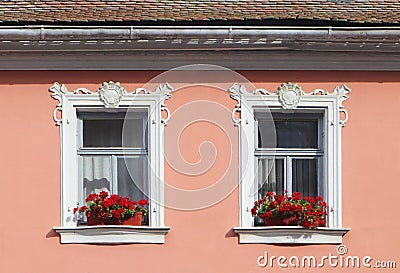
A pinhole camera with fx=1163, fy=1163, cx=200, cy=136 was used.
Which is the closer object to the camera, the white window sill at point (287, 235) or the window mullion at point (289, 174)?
the white window sill at point (287, 235)

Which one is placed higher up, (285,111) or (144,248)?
(285,111)

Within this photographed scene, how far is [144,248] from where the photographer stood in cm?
1293

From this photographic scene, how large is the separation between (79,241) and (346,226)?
2989mm

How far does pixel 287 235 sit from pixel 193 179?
48.2 inches

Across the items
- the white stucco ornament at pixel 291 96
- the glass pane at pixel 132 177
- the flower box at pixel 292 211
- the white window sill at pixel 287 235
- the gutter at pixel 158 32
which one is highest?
the gutter at pixel 158 32

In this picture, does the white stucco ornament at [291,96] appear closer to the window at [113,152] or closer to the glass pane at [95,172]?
the window at [113,152]

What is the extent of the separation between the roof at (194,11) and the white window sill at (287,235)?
2.32 meters

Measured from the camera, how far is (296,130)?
44.0 feet

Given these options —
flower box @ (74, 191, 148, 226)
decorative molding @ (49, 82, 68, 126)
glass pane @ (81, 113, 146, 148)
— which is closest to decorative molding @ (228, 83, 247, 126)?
glass pane @ (81, 113, 146, 148)

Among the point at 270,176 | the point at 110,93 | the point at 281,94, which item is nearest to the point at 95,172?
the point at 110,93

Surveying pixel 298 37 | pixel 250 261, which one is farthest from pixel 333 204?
pixel 298 37

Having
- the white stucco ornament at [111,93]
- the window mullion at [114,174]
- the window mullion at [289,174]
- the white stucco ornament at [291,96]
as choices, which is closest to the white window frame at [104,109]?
the white stucco ornament at [111,93]

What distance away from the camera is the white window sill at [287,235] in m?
12.9

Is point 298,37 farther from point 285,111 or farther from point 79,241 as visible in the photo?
point 79,241
